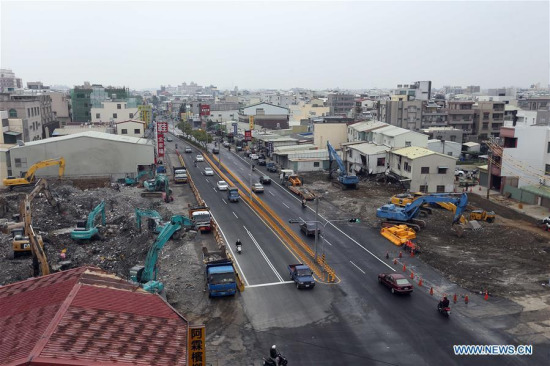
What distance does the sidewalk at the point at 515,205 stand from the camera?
44656 mm

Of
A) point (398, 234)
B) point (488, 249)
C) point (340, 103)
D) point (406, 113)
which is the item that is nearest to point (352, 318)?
point (398, 234)

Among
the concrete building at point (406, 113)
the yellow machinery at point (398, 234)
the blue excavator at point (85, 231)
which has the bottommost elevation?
the yellow machinery at point (398, 234)

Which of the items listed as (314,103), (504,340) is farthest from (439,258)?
(314,103)

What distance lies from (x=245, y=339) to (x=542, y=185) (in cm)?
4099

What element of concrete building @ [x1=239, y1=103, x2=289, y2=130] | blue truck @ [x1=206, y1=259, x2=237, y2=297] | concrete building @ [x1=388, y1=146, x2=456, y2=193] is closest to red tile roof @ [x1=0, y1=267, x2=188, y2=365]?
blue truck @ [x1=206, y1=259, x2=237, y2=297]

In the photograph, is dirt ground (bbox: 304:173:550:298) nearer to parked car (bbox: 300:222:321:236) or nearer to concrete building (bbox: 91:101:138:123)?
parked car (bbox: 300:222:321:236)

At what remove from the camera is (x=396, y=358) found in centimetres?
2066

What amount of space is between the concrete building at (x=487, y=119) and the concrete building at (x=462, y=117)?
1.31 metres

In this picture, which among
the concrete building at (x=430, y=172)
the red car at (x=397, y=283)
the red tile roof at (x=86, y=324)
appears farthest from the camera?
the concrete building at (x=430, y=172)

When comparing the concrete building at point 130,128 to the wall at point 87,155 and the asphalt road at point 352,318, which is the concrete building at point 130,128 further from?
the asphalt road at point 352,318

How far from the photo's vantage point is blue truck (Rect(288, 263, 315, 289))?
92.7 ft

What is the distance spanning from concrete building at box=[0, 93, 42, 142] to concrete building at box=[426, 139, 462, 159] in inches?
2462

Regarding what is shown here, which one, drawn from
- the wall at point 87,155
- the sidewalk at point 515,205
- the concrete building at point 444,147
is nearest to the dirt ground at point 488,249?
the sidewalk at point 515,205

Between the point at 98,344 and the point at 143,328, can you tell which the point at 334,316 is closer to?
the point at 143,328
